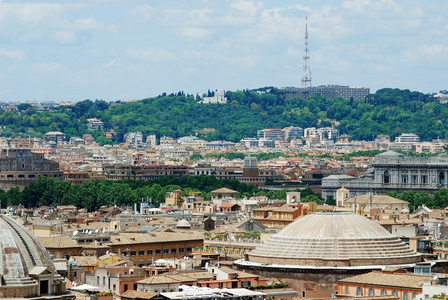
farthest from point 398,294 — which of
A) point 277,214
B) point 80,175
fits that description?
point 80,175

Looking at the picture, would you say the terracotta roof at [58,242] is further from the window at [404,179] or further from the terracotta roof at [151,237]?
the window at [404,179]

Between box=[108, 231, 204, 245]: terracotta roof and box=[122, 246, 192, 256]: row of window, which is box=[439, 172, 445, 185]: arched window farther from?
box=[122, 246, 192, 256]: row of window

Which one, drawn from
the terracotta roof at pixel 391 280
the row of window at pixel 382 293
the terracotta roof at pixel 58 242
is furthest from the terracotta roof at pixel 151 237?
the row of window at pixel 382 293

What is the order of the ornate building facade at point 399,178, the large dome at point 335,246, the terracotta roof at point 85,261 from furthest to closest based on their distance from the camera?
the ornate building facade at point 399,178, the terracotta roof at point 85,261, the large dome at point 335,246

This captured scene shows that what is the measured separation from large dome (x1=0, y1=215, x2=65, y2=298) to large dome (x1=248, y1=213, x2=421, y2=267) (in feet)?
88.7

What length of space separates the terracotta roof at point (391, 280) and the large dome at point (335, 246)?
14.4 feet

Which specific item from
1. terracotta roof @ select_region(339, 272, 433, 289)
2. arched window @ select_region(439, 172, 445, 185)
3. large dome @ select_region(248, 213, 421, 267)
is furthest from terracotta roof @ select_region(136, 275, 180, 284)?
arched window @ select_region(439, 172, 445, 185)

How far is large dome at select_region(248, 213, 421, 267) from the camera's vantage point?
47116 millimetres

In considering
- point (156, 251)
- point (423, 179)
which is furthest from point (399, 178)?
point (156, 251)

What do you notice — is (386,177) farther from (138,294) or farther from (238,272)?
(138,294)

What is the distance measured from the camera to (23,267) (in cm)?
2002

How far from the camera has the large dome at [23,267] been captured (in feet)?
64.6

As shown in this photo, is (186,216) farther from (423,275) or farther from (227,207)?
(423,275)

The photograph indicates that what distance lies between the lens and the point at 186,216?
89500 mm
